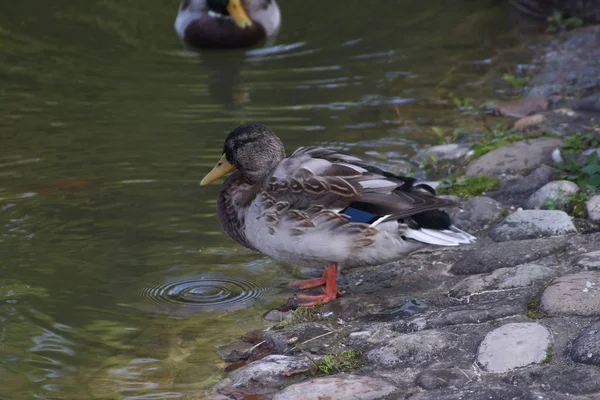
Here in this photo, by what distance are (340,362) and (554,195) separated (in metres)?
2.08

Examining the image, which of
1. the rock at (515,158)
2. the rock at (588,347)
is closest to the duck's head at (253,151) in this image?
the rock at (515,158)

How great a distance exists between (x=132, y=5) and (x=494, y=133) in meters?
6.23

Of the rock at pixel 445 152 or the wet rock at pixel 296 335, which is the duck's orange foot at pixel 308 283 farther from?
the rock at pixel 445 152

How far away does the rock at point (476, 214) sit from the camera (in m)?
5.62

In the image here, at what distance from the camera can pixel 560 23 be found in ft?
35.6

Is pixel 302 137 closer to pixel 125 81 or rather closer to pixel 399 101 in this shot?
pixel 399 101

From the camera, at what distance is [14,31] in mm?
10703

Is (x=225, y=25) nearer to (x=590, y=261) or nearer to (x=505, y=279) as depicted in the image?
(x=505, y=279)

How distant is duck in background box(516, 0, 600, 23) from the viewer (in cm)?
1075

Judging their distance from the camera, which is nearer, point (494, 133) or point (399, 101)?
point (494, 133)

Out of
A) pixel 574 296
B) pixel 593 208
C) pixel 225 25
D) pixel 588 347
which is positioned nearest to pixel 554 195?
pixel 593 208

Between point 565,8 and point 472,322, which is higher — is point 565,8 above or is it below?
above

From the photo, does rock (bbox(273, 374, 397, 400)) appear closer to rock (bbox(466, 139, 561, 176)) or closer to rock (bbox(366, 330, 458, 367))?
rock (bbox(366, 330, 458, 367))

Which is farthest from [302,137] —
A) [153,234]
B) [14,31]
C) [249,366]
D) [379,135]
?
[14,31]
